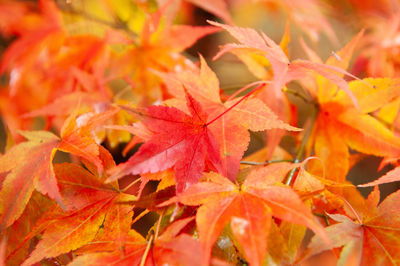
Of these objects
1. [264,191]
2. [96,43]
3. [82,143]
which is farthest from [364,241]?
[96,43]

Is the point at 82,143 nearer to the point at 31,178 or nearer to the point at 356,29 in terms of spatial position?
the point at 31,178

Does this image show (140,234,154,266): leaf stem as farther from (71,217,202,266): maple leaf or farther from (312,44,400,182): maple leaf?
(312,44,400,182): maple leaf

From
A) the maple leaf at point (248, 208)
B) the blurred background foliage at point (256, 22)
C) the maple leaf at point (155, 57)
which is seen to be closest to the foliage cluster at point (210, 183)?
the maple leaf at point (248, 208)

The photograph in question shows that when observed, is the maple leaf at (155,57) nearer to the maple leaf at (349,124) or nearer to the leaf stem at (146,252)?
the maple leaf at (349,124)

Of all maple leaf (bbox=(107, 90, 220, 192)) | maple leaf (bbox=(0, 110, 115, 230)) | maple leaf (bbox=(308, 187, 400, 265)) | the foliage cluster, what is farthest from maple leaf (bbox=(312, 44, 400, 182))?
maple leaf (bbox=(0, 110, 115, 230))

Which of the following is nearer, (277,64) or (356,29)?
(277,64)

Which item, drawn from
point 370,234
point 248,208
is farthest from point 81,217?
point 370,234
